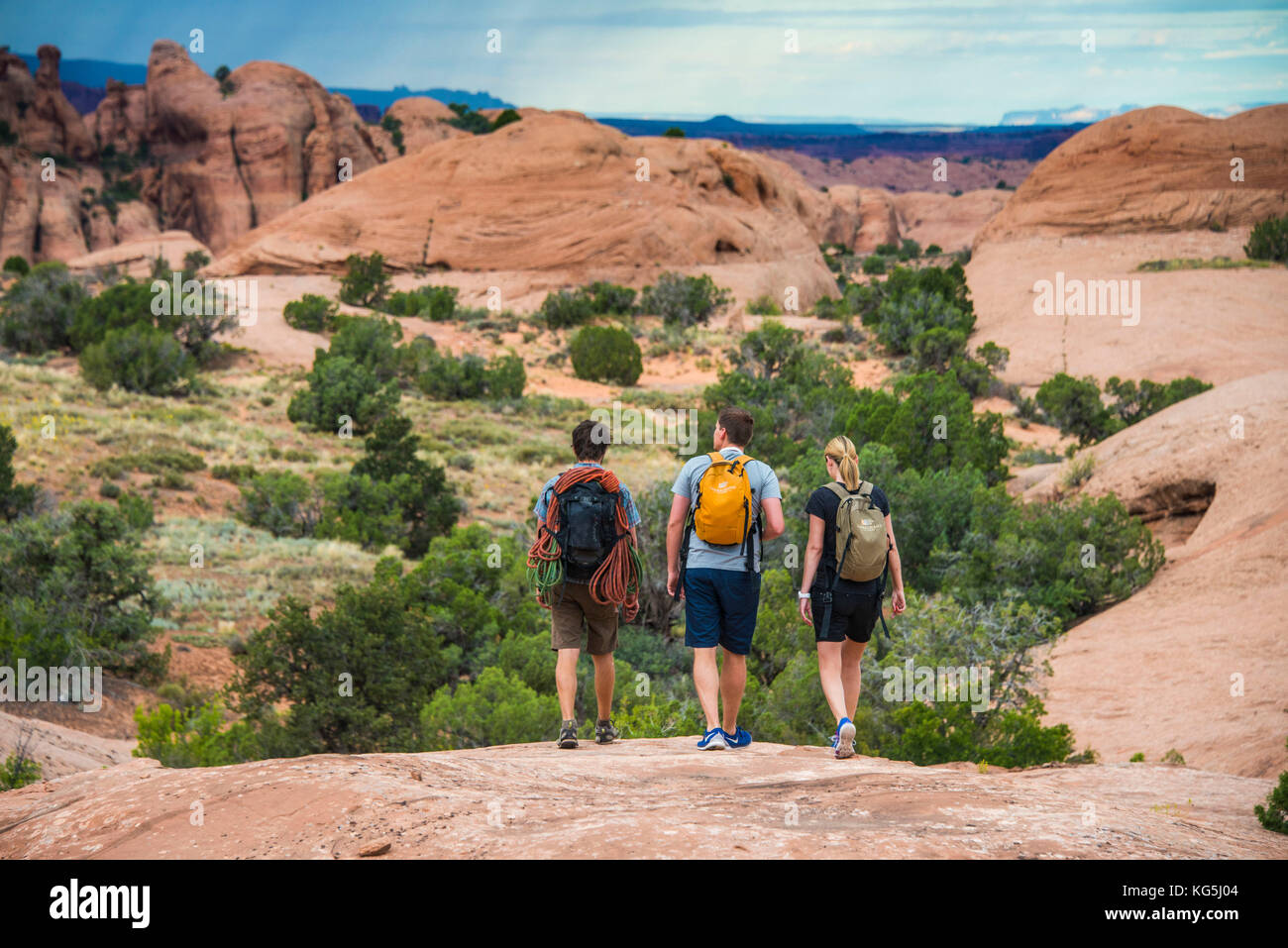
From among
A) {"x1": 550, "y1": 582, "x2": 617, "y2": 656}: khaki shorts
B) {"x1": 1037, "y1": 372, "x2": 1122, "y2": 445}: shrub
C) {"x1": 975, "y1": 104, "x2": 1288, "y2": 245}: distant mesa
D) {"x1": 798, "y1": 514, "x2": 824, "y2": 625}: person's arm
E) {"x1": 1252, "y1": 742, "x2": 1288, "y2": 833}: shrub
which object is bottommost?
{"x1": 1252, "y1": 742, "x2": 1288, "y2": 833}: shrub

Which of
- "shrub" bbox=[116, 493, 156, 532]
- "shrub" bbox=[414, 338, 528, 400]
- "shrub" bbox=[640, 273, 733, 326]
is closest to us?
"shrub" bbox=[116, 493, 156, 532]

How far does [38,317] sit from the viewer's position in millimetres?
25672

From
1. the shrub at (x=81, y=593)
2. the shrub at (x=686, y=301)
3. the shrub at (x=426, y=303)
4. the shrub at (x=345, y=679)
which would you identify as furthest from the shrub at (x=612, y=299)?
the shrub at (x=345, y=679)

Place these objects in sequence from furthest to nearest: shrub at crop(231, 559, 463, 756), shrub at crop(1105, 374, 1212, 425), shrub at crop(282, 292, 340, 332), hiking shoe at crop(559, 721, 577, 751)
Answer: shrub at crop(282, 292, 340, 332)
shrub at crop(1105, 374, 1212, 425)
shrub at crop(231, 559, 463, 756)
hiking shoe at crop(559, 721, 577, 751)

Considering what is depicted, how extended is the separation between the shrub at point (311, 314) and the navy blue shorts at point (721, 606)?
Answer: 28444 mm

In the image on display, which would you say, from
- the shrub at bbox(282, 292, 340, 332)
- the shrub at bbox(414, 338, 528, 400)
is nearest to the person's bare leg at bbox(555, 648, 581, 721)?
the shrub at bbox(414, 338, 528, 400)

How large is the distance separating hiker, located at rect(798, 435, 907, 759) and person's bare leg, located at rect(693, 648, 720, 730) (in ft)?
1.76

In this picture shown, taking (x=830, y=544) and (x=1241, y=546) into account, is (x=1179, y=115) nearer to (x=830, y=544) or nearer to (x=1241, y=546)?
(x=1241, y=546)

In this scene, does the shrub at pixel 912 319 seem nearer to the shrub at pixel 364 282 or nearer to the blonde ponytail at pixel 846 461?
the shrub at pixel 364 282

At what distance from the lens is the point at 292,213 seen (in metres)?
41.8

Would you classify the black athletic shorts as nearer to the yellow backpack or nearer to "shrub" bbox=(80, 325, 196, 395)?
the yellow backpack

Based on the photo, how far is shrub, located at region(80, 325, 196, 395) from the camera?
2109 cm

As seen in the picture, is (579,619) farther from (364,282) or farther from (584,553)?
(364,282)

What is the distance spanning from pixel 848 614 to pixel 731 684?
70 centimetres
